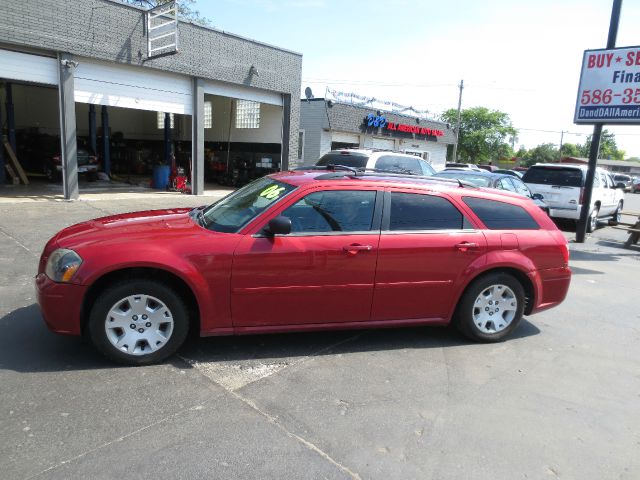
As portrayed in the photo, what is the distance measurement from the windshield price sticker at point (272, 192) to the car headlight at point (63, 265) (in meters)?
1.65

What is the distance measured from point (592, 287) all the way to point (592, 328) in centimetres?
213

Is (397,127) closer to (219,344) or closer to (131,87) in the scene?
(131,87)

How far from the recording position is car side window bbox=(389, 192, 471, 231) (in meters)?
4.47

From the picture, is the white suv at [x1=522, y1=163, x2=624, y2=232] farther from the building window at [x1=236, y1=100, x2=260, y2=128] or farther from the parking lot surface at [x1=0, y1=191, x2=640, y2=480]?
the building window at [x1=236, y1=100, x2=260, y2=128]

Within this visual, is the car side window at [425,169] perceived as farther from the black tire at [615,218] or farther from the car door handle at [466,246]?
the car door handle at [466,246]

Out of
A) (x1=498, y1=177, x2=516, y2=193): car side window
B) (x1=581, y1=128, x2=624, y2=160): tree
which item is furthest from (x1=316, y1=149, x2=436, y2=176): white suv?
(x1=581, y1=128, x2=624, y2=160): tree

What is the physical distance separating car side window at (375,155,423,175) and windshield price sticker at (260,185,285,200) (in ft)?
21.4

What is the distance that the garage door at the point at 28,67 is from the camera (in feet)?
38.4

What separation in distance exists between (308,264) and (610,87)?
10008mm

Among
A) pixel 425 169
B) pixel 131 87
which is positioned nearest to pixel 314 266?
pixel 425 169

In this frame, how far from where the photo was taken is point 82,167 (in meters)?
18.5

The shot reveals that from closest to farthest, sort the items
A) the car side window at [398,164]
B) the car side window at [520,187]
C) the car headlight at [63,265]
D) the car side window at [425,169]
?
the car headlight at [63,265] → the car side window at [398,164] → the car side window at [520,187] → the car side window at [425,169]

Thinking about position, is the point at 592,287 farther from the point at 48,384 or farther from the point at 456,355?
the point at 48,384

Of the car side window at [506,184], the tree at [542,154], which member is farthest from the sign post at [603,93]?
the tree at [542,154]
